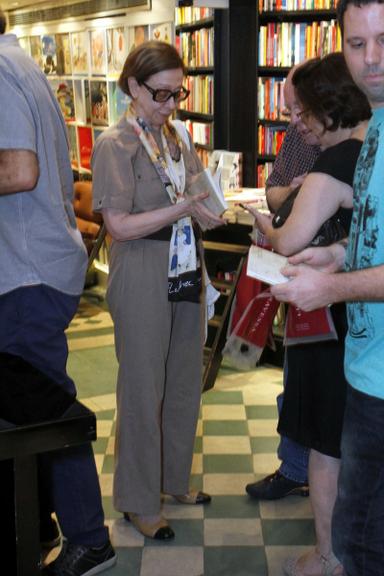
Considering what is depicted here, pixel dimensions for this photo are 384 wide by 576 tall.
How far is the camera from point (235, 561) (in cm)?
253

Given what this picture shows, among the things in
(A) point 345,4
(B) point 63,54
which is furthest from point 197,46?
(A) point 345,4

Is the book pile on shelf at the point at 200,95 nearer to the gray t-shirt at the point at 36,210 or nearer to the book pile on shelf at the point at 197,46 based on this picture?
the book pile on shelf at the point at 197,46

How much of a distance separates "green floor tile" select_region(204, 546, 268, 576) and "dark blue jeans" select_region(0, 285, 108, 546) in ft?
1.17

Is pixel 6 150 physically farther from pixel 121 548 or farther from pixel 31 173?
pixel 121 548

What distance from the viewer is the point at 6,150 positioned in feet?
6.67

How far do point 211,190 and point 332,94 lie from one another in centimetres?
57

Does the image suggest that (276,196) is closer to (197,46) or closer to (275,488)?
(275,488)

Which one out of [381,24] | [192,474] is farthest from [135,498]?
[381,24]

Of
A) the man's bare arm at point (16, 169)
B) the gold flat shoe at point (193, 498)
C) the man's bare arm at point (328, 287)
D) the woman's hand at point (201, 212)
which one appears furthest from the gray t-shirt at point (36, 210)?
the gold flat shoe at point (193, 498)

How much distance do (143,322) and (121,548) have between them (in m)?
0.77

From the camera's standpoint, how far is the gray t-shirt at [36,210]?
2.09m

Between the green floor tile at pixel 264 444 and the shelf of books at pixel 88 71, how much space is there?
10.1 feet

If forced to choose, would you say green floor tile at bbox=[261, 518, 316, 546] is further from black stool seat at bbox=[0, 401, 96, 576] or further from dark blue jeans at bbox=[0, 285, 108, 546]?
black stool seat at bbox=[0, 401, 96, 576]

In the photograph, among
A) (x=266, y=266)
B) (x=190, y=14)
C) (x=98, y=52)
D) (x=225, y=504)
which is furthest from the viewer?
(x=98, y=52)
